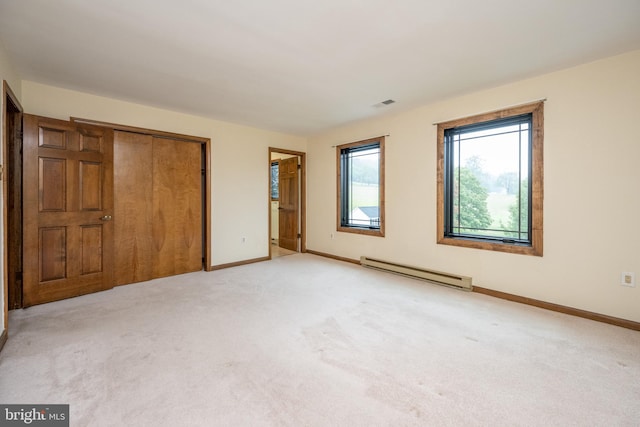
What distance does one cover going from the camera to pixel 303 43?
240 cm

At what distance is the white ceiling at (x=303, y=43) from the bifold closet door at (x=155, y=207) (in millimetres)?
793

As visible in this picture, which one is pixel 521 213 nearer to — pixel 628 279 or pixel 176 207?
pixel 628 279

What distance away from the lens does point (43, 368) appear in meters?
1.94

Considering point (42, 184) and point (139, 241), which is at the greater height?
point (42, 184)

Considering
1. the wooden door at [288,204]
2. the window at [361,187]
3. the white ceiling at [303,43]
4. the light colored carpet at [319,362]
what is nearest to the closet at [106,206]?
the light colored carpet at [319,362]

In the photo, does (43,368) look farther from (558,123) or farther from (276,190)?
(276,190)

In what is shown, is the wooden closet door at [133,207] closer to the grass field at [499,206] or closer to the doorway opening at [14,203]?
the doorway opening at [14,203]

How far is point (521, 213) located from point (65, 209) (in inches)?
210

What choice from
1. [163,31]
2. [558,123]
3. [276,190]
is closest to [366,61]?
[163,31]

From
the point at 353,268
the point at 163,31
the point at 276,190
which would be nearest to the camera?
the point at 163,31

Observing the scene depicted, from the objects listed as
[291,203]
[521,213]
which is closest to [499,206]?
[521,213]

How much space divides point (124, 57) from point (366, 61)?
7.58ft

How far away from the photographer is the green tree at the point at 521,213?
127 inches

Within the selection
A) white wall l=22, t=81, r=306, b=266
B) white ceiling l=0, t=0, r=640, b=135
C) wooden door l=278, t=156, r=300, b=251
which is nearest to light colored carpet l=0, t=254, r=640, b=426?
white wall l=22, t=81, r=306, b=266
